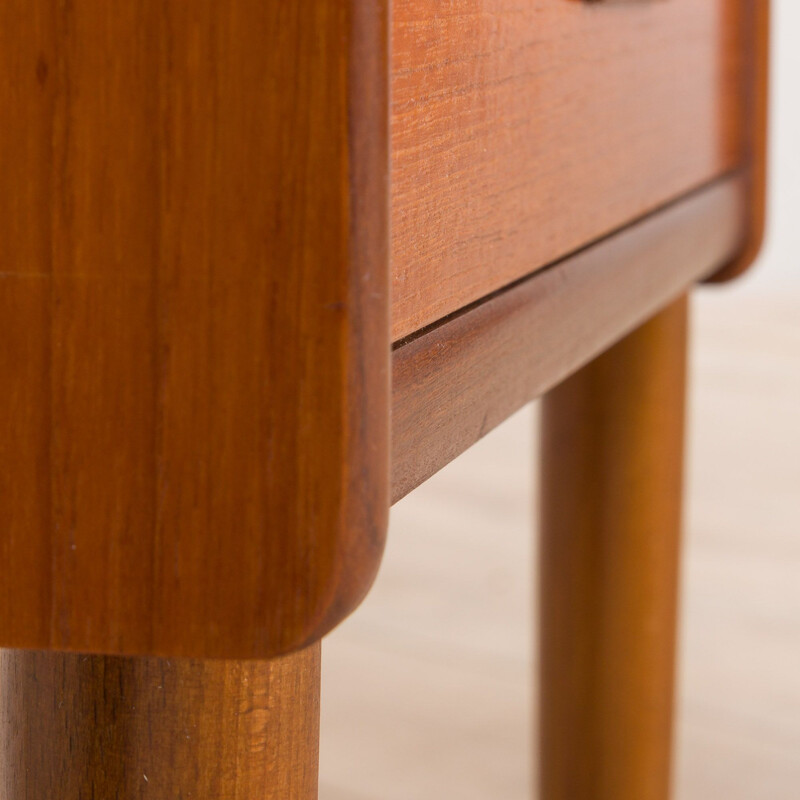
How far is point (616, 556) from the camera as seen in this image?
1.92 ft

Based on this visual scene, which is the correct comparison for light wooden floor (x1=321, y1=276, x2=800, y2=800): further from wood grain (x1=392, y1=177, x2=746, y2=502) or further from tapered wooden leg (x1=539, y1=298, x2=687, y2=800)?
wood grain (x1=392, y1=177, x2=746, y2=502)

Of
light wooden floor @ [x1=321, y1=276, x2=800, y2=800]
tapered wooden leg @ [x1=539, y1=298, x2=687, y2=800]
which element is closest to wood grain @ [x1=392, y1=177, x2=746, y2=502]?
tapered wooden leg @ [x1=539, y1=298, x2=687, y2=800]

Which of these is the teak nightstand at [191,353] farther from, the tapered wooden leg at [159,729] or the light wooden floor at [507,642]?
the light wooden floor at [507,642]

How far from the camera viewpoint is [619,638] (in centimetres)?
59

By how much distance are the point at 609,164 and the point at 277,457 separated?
0.67 feet

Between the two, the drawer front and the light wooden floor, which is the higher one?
the drawer front

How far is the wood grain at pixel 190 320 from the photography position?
0.15 metres

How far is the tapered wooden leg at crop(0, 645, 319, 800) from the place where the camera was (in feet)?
0.65

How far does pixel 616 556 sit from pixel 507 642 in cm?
45

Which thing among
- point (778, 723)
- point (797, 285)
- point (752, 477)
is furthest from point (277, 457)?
point (797, 285)

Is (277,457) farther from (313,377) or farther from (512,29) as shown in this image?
(512,29)

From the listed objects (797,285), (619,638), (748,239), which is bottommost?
(797,285)

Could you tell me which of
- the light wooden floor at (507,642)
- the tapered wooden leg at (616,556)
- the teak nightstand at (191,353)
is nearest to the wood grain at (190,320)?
the teak nightstand at (191,353)

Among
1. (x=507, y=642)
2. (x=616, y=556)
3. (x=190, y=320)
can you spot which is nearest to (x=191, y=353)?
(x=190, y=320)
